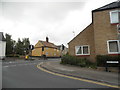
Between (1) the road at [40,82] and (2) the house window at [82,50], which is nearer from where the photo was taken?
(1) the road at [40,82]

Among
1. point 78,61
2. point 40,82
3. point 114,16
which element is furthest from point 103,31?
point 40,82

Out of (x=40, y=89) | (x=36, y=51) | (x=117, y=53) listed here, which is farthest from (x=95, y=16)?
(x=36, y=51)

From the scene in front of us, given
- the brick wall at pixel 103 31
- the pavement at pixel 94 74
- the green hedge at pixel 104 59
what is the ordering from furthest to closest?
the brick wall at pixel 103 31
the green hedge at pixel 104 59
the pavement at pixel 94 74

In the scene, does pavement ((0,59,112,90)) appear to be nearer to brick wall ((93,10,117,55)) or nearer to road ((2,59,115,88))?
road ((2,59,115,88))

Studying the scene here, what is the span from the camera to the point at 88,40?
14.6 metres

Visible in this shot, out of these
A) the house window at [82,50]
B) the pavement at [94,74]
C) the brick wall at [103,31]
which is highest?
the brick wall at [103,31]

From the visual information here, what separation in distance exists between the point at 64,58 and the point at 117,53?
259 inches

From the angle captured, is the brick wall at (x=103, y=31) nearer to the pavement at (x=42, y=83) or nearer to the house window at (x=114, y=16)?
the house window at (x=114, y=16)

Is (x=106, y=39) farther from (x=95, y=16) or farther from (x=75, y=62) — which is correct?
(x=75, y=62)

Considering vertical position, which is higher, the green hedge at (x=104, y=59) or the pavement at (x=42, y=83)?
the green hedge at (x=104, y=59)

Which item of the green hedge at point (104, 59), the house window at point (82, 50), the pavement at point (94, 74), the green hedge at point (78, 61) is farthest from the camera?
the house window at point (82, 50)

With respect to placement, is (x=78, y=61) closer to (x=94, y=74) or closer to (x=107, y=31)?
(x=94, y=74)

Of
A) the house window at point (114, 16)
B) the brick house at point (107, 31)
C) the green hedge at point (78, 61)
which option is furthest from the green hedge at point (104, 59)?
the house window at point (114, 16)

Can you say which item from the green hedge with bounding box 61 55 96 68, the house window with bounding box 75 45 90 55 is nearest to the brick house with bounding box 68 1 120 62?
the green hedge with bounding box 61 55 96 68
